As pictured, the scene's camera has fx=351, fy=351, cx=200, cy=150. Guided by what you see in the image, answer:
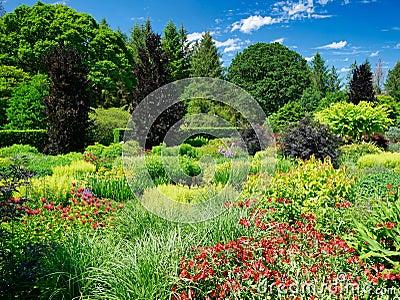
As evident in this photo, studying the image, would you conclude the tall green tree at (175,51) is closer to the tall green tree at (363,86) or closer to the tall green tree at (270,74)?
the tall green tree at (270,74)

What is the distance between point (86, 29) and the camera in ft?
68.4

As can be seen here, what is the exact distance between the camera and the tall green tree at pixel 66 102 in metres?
10.9

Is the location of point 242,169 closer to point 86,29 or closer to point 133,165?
point 133,165

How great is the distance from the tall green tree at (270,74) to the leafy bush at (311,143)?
1618 cm

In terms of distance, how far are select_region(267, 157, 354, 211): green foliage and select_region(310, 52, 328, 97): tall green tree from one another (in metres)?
29.3

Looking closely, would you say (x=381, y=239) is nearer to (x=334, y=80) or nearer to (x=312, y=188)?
(x=312, y=188)

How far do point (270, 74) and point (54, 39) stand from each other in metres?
14.6

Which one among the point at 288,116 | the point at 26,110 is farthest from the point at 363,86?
the point at 26,110

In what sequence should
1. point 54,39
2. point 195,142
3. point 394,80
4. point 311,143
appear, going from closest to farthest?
point 311,143, point 195,142, point 54,39, point 394,80

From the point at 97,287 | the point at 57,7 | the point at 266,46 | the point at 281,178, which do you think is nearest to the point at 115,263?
the point at 97,287

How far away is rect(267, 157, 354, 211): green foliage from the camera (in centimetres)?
443

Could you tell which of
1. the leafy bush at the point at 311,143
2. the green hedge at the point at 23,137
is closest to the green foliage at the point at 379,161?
the leafy bush at the point at 311,143

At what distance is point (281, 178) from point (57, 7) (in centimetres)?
2075

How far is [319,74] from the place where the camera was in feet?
107
